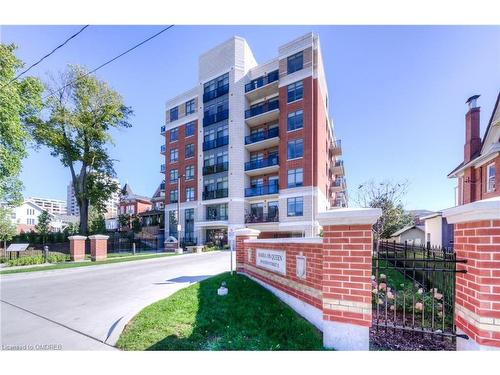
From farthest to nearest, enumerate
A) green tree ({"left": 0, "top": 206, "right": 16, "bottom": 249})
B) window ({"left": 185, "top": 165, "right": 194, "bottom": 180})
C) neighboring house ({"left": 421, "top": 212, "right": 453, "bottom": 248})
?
window ({"left": 185, "top": 165, "right": 194, "bottom": 180}), green tree ({"left": 0, "top": 206, "right": 16, "bottom": 249}), neighboring house ({"left": 421, "top": 212, "right": 453, "bottom": 248})

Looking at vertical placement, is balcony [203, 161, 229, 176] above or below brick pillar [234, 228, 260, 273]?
above

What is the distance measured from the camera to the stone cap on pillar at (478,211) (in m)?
2.46

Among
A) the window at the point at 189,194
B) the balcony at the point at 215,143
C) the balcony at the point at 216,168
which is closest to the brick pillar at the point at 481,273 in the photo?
the balcony at the point at 216,168

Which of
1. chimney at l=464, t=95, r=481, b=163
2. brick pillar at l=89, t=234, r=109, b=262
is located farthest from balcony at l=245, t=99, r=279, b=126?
brick pillar at l=89, t=234, r=109, b=262

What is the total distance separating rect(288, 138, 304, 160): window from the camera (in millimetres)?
23984

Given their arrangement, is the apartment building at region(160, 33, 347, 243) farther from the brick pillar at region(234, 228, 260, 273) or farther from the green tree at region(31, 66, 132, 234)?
the brick pillar at region(234, 228, 260, 273)

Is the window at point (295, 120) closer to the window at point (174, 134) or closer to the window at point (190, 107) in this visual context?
the window at point (190, 107)

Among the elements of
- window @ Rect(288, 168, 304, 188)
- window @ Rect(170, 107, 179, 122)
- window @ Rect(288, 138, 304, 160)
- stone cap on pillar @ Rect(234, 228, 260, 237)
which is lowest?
stone cap on pillar @ Rect(234, 228, 260, 237)

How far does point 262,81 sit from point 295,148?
339 inches

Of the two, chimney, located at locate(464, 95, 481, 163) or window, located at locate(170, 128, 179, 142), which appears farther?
window, located at locate(170, 128, 179, 142)

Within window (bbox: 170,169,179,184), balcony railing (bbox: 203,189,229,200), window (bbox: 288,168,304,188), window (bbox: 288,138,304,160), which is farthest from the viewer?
window (bbox: 170,169,179,184)

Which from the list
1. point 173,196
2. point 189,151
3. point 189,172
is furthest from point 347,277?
point 173,196

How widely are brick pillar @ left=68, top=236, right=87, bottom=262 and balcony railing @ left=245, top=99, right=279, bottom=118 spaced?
64.3 feet

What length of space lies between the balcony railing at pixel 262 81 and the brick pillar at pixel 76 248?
21.3 metres
